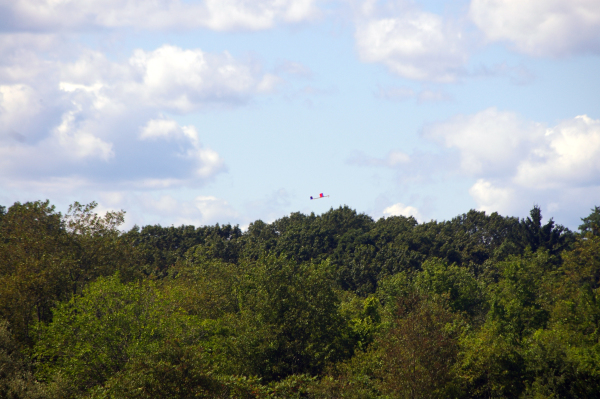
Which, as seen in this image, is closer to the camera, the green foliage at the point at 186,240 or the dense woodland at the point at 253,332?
the dense woodland at the point at 253,332

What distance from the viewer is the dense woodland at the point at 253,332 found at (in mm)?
31500

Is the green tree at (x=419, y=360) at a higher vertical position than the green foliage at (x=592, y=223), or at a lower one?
lower

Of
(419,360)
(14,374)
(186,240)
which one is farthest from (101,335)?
(186,240)

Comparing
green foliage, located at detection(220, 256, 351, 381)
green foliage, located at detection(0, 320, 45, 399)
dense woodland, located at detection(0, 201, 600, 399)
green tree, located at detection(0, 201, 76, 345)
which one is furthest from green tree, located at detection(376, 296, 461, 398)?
green tree, located at detection(0, 201, 76, 345)

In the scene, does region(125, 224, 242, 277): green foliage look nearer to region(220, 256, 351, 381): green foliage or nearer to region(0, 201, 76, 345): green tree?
region(0, 201, 76, 345): green tree

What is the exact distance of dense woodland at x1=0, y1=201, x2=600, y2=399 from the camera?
3150 centimetres

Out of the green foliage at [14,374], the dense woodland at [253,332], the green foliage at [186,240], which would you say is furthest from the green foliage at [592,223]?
the green foliage at [14,374]

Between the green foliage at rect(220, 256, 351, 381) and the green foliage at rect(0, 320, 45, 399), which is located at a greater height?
the green foliage at rect(220, 256, 351, 381)

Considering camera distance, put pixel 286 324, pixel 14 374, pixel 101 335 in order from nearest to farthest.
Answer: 1. pixel 14 374
2. pixel 101 335
3. pixel 286 324

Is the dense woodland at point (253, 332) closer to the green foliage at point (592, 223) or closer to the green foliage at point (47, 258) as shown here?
the green foliage at point (47, 258)

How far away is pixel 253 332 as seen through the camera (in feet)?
132

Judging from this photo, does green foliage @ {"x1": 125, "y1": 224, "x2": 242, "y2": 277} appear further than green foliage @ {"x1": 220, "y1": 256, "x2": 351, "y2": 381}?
Yes

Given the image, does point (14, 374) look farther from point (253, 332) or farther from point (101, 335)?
point (253, 332)

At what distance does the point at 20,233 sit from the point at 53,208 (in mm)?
4143
